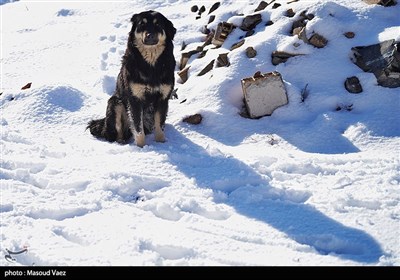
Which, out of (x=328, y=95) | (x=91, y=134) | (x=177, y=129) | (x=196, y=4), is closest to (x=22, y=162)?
(x=91, y=134)

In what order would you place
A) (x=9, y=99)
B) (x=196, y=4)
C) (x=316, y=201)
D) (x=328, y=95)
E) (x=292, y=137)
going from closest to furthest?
1. (x=316, y=201)
2. (x=292, y=137)
3. (x=328, y=95)
4. (x=9, y=99)
5. (x=196, y=4)

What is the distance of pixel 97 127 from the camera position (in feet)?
17.3

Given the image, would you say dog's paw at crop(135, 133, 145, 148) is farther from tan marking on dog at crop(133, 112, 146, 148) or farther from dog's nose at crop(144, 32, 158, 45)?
dog's nose at crop(144, 32, 158, 45)

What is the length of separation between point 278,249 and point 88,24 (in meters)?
7.71

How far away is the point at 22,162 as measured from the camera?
4316mm

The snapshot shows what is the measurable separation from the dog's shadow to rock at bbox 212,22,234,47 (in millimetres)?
2346

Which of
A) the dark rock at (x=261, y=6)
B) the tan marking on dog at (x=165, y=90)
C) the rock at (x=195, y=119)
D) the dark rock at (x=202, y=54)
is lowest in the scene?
the rock at (x=195, y=119)

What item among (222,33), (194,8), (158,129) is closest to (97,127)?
(158,129)

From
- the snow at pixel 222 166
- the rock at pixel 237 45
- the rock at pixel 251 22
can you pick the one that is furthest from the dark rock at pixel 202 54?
the rock at pixel 251 22

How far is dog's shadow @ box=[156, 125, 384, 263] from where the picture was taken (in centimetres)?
305

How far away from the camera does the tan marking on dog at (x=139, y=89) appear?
4848 mm

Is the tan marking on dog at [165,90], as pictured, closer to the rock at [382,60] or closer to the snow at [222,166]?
the snow at [222,166]

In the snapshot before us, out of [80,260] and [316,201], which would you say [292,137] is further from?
[80,260]

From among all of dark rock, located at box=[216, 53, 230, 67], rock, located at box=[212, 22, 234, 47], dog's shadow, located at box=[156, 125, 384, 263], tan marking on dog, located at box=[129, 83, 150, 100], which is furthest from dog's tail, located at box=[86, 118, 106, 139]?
rock, located at box=[212, 22, 234, 47]
